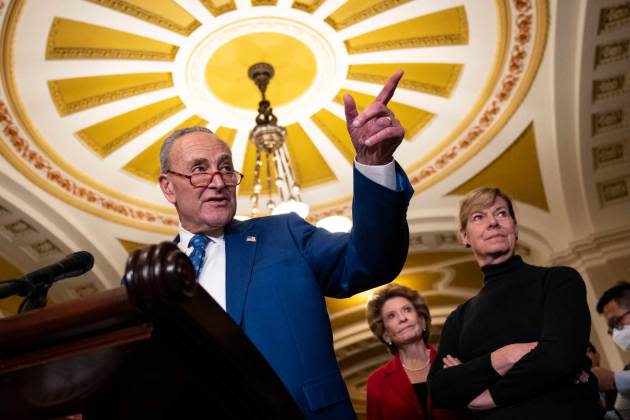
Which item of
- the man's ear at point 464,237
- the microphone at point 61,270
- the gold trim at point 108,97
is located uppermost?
the gold trim at point 108,97

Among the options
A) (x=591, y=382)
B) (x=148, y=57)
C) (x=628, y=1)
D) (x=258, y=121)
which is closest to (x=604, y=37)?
(x=628, y=1)

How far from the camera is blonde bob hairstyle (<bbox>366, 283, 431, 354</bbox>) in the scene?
3.37m

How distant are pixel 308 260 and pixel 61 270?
2.00 ft

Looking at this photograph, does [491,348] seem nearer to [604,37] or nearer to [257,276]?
[257,276]

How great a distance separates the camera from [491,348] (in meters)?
2.18

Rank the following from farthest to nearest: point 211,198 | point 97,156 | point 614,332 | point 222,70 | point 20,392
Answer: point 97,156
point 222,70
point 614,332
point 211,198
point 20,392

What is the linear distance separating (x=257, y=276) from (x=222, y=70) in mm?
5594

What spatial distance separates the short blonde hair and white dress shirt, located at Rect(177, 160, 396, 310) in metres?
1.08

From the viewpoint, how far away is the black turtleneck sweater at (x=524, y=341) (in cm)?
198

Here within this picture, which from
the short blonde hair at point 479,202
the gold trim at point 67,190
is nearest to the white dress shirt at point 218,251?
the short blonde hair at point 479,202

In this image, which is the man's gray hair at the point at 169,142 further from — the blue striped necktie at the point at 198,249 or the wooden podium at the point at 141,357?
the wooden podium at the point at 141,357

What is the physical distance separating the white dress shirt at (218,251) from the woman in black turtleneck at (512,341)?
2.94 feet

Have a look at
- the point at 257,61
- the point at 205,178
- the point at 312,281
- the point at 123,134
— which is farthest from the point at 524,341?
the point at 123,134

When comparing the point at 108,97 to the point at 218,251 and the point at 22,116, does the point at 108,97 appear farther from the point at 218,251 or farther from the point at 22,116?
the point at 218,251
